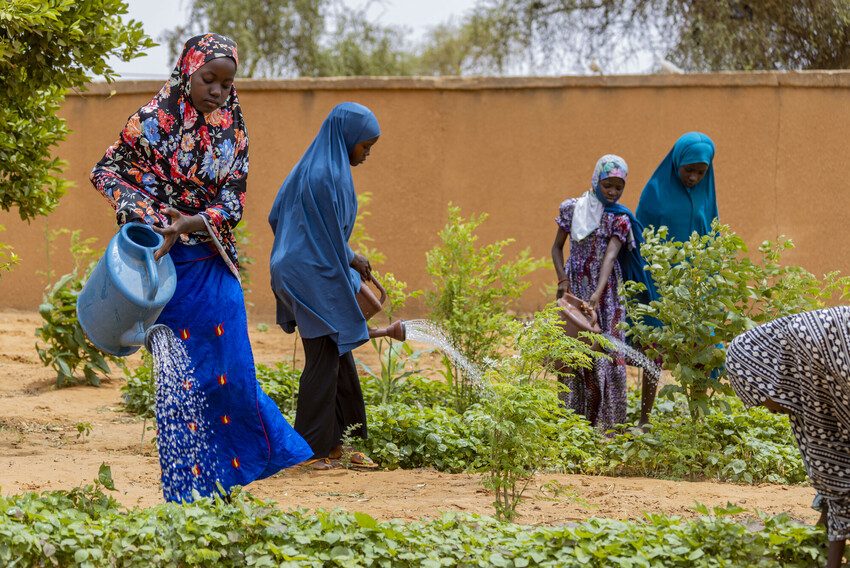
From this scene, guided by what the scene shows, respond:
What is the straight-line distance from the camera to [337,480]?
17.8ft

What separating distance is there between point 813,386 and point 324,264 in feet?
9.20

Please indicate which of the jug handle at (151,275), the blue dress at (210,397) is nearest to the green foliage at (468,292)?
the blue dress at (210,397)

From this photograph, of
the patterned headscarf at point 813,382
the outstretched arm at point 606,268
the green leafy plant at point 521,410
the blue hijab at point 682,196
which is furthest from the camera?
the blue hijab at point 682,196

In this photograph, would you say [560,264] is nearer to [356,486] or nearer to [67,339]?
[356,486]

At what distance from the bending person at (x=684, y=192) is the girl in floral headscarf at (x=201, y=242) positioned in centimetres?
296

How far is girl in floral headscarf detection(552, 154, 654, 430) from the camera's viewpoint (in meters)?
6.50

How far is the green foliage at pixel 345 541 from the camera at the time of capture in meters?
3.52

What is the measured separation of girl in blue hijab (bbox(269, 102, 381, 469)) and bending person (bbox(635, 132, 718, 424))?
1885 millimetres

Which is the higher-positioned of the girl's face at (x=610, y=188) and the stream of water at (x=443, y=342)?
the girl's face at (x=610, y=188)

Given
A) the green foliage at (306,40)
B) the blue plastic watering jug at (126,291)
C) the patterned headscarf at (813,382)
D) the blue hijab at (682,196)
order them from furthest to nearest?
1. the green foliage at (306,40)
2. the blue hijab at (682,196)
3. the blue plastic watering jug at (126,291)
4. the patterned headscarf at (813,382)

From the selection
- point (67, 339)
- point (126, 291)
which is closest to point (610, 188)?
point (126, 291)

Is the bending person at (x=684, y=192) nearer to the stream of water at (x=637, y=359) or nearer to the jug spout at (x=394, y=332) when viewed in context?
the stream of water at (x=637, y=359)

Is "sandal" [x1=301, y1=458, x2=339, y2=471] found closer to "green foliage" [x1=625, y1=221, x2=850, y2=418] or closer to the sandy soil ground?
the sandy soil ground

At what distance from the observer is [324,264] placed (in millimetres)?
5621
